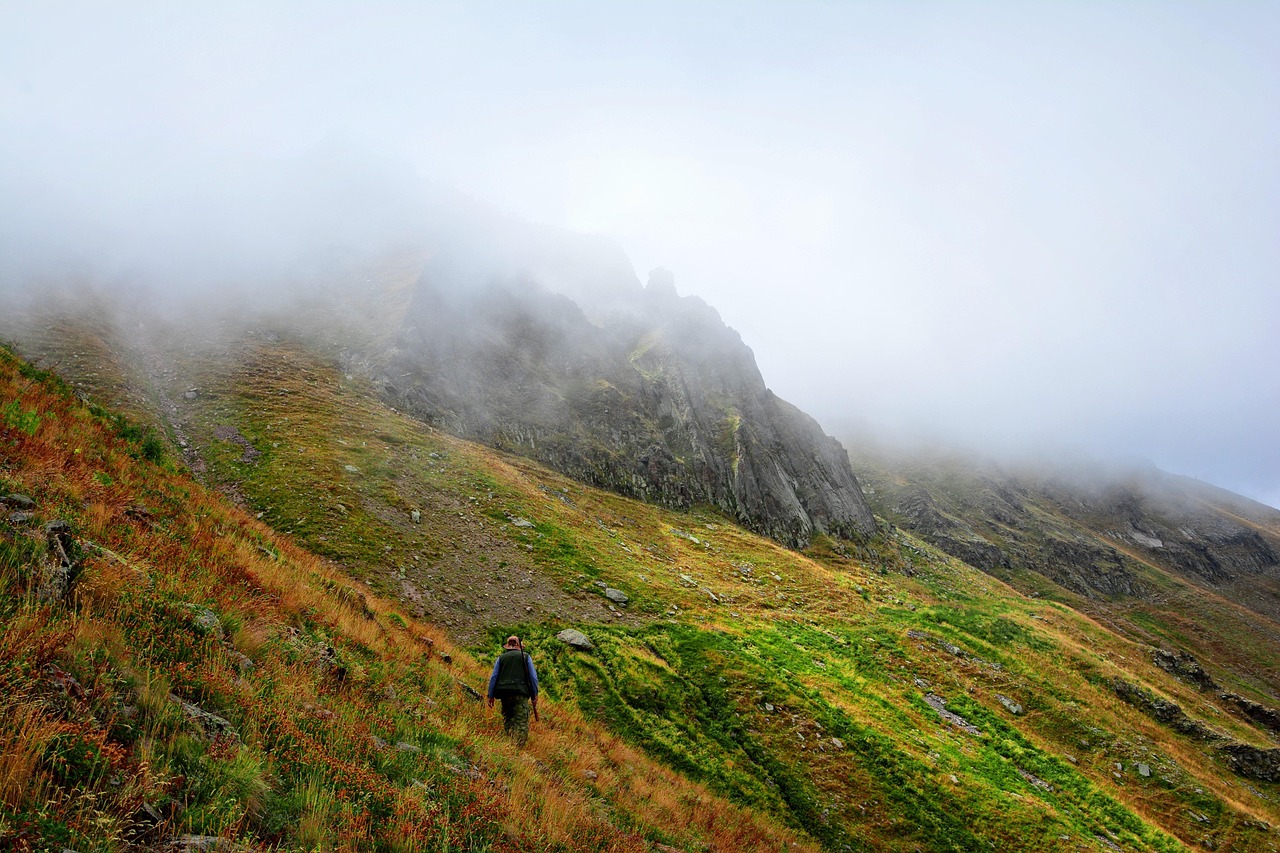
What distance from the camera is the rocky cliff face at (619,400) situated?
43.4 m

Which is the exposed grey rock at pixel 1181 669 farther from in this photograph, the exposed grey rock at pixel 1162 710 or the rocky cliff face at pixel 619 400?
the rocky cliff face at pixel 619 400

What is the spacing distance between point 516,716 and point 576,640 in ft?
25.4

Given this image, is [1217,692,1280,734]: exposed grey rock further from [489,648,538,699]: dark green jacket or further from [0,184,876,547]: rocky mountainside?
[489,648,538,699]: dark green jacket

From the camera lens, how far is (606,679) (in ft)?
55.0

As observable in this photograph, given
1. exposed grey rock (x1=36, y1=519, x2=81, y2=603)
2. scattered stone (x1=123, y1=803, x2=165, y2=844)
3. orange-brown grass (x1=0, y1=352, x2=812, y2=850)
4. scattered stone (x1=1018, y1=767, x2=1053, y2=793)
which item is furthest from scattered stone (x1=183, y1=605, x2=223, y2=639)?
scattered stone (x1=1018, y1=767, x2=1053, y2=793)

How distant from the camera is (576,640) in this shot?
18156mm

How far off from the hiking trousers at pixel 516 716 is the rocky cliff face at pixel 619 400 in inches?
1200

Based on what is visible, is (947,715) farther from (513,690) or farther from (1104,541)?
(1104,541)

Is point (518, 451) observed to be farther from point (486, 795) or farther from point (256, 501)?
point (486, 795)

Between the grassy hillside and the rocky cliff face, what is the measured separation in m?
6.36

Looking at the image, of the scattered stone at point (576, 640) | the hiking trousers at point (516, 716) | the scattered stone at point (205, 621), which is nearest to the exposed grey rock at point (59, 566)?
the scattered stone at point (205, 621)

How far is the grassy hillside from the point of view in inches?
254

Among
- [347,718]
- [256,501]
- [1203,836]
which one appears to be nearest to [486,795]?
[347,718]

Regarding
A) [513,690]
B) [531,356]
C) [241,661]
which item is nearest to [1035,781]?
[513,690]
